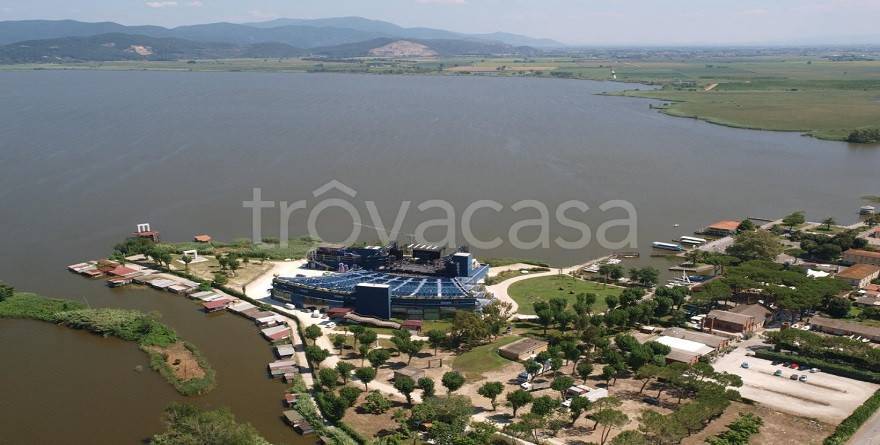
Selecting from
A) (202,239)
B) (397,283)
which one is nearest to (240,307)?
(397,283)

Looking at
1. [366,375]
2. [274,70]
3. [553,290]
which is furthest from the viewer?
[274,70]

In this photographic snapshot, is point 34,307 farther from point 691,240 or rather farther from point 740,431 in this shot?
point 691,240

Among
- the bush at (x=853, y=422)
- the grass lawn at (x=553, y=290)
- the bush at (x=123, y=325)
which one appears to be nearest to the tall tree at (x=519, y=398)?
the bush at (x=853, y=422)

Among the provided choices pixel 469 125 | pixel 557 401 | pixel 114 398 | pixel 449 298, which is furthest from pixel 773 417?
pixel 469 125

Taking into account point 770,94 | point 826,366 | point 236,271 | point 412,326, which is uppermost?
point 770,94

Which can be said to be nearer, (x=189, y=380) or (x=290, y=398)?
(x=290, y=398)

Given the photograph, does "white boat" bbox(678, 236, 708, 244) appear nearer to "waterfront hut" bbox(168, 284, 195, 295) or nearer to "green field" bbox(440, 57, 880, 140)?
"waterfront hut" bbox(168, 284, 195, 295)

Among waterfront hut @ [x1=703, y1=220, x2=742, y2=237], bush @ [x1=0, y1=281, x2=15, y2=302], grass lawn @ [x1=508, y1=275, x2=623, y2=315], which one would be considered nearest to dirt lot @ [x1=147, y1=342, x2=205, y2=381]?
bush @ [x1=0, y1=281, x2=15, y2=302]
